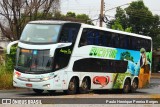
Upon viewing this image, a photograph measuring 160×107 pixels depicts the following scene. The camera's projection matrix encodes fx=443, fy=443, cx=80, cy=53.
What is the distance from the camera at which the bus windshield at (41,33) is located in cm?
2205

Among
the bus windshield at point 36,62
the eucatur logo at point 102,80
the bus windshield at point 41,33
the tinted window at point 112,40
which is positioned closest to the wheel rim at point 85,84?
the eucatur logo at point 102,80

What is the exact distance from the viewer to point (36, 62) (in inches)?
863

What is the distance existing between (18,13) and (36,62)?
18085 millimetres

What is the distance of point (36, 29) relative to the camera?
2267cm

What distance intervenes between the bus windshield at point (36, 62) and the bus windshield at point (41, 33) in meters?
0.59

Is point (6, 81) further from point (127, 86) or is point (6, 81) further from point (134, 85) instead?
point (134, 85)

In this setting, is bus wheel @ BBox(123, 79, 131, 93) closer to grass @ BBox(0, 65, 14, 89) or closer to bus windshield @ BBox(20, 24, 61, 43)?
grass @ BBox(0, 65, 14, 89)

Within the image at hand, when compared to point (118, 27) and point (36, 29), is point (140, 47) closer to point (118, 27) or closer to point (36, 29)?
point (36, 29)

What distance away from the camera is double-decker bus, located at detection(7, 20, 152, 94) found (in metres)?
21.8

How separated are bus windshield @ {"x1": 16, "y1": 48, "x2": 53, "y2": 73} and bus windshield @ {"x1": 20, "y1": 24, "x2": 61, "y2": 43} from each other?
0.59m

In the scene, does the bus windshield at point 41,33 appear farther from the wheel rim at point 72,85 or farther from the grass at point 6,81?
the grass at point 6,81

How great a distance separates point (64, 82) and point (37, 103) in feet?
34.9

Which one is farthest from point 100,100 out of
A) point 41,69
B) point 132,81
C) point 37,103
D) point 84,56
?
point 132,81

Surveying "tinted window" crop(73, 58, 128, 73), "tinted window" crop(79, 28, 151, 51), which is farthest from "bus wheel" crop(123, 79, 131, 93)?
"tinted window" crop(79, 28, 151, 51)
